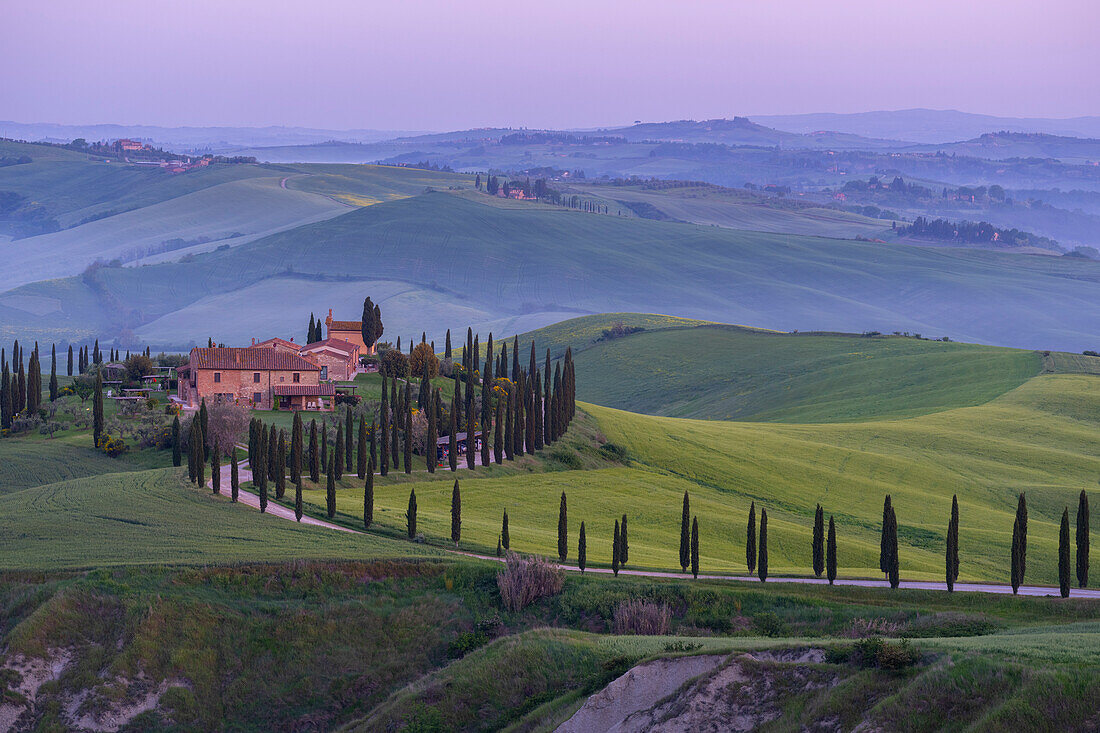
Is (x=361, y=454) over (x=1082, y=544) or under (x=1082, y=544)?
under

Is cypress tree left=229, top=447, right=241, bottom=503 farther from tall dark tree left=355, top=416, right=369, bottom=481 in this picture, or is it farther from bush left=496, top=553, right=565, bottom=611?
bush left=496, top=553, right=565, bottom=611

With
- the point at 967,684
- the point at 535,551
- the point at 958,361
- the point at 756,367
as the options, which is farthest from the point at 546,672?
the point at 756,367

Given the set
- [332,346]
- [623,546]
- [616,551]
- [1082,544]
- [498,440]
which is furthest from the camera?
[332,346]

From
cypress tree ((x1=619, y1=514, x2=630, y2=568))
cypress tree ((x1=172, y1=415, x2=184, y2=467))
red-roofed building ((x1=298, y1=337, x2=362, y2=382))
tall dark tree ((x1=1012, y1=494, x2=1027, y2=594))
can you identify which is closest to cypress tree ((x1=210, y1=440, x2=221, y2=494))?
cypress tree ((x1=172, y1=415, x2=184, y2=467))

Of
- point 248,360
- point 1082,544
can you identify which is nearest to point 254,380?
point 248,360

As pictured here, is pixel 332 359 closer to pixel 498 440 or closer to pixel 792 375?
pixel 498 440

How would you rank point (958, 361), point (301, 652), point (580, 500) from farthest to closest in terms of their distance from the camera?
1. point (958, 361)
2. point (580, 500)
3. point (301, 652)

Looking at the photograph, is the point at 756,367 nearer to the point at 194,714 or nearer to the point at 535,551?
the point at 535,551
